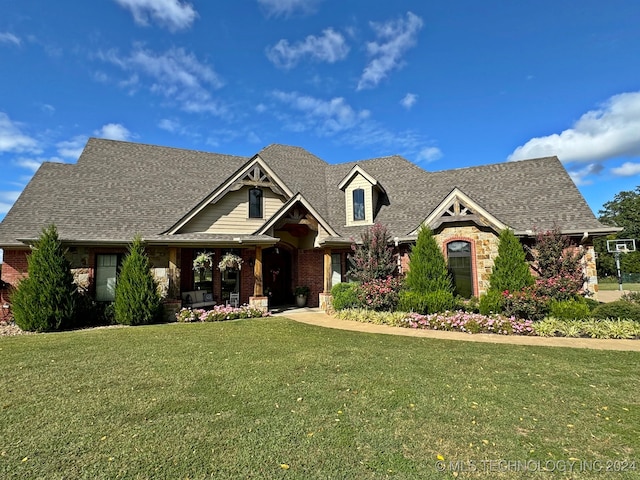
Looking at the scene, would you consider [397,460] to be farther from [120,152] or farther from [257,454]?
[120,152]

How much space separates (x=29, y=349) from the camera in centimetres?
807

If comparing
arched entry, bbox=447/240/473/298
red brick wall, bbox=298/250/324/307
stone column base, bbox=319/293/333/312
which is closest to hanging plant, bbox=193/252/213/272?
red brick wall, bbox=298/250/324/307

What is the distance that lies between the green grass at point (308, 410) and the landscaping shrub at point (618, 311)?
302 cm

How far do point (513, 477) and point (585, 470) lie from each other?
0.76m

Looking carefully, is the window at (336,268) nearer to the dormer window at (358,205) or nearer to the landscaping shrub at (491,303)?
the dormer window at (358,205)

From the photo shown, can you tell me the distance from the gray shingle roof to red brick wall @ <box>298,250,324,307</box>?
1.83 metres

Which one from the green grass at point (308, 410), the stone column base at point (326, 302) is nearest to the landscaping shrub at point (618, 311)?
the green grass at point (308, 410)

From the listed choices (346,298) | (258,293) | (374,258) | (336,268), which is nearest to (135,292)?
(258,293)

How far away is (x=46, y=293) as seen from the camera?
10.8m

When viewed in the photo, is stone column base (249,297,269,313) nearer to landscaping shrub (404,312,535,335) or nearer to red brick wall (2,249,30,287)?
landscaping shrub (404,312,535,335)

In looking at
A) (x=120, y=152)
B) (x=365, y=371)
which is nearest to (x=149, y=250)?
(x=120, y=152)

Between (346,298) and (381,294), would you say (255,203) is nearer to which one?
(346,298)

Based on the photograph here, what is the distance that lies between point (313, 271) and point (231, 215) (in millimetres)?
4674

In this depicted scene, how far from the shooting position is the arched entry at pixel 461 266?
13.5 meters
